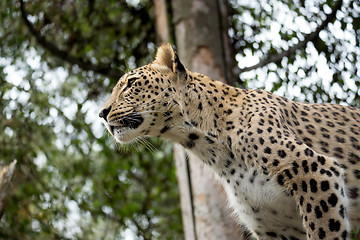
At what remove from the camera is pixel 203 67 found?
32.3 ft

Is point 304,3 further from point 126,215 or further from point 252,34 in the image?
point 126,215

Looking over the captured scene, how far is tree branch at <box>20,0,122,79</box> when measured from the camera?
10914 mm

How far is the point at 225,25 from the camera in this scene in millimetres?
10492

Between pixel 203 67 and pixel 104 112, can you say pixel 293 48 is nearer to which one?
pixel 203 67

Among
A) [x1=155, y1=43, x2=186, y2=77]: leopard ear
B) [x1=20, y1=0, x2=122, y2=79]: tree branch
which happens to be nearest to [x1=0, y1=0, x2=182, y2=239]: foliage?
[x1=20, y1=0, x2=122, y2=79]: tree branch

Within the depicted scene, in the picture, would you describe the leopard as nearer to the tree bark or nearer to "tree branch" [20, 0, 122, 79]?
the tree bark

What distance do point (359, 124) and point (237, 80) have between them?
165 inches

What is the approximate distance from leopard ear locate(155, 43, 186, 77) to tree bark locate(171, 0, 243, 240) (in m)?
2.84

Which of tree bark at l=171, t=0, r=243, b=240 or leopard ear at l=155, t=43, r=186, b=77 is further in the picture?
tree bark at l=171, t=0, r=243, b=240

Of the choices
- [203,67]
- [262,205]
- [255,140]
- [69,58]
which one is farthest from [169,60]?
[69,58]

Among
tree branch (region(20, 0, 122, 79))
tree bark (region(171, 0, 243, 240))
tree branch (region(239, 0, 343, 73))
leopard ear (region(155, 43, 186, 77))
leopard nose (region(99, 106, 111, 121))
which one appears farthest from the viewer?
tree branch (region(20, 0, 122, 79))

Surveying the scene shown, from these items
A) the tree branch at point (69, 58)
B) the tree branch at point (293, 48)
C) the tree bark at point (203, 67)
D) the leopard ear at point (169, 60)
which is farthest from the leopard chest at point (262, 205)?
the tree branch at point (69, 58)

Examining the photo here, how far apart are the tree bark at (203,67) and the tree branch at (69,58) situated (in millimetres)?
1811

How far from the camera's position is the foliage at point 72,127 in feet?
34.6
